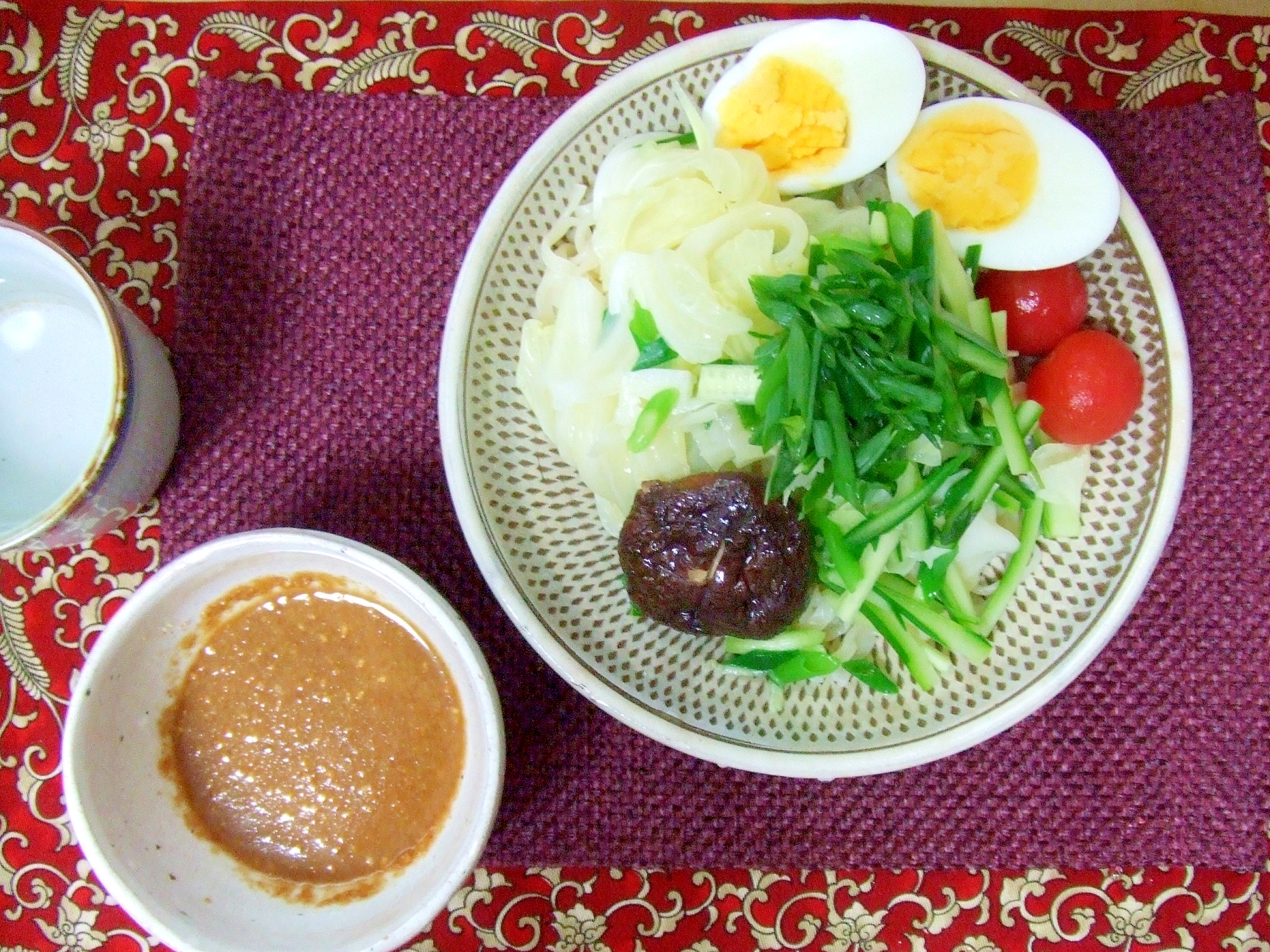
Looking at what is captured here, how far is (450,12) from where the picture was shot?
143 cm

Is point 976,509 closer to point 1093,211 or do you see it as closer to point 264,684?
point 1093,211

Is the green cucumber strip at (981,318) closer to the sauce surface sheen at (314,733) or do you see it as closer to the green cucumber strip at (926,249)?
the green cucumber strip at (926,249)

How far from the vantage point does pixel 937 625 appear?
3.84ft

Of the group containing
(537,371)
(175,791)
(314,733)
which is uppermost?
(537,371)

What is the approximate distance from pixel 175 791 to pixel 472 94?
1132 millimetres

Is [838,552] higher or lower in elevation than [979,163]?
lower

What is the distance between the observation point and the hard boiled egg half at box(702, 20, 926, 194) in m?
1.16

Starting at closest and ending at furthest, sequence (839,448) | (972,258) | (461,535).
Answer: (839,448) < (972,258) < (461,535)

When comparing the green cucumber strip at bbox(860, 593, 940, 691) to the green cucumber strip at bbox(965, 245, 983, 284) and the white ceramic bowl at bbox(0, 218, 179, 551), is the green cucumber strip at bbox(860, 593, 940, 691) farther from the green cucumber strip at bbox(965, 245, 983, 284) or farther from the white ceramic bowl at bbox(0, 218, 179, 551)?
the white ceramic bowl at bbox(0, 218, 179, 551)

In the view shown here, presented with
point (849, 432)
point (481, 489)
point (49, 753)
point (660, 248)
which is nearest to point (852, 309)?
point (849, 432)

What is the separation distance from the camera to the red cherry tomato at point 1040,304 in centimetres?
120

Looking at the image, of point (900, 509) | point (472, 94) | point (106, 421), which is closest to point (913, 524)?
point (900, 509)

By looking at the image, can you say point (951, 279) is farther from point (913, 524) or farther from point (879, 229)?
point (913, 524)

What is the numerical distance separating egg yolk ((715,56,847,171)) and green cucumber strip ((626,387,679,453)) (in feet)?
1.18
